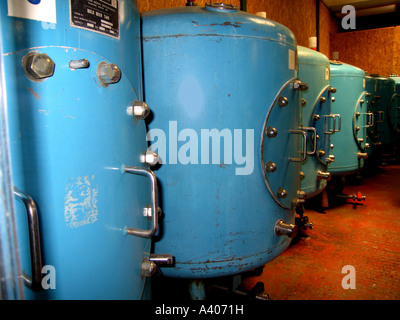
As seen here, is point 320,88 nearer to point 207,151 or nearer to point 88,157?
point 207,151

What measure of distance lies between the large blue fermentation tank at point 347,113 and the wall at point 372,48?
14.5 ft

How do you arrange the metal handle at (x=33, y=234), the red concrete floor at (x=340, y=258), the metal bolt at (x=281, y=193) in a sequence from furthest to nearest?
the red concrete floor at (x=340, y=258) < the metal bolt at (x=281, y=193) < the metal handle at (x=33, y=234)

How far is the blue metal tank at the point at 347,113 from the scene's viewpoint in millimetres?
4547

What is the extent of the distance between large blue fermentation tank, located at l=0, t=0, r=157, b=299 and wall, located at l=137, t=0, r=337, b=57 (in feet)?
5.49

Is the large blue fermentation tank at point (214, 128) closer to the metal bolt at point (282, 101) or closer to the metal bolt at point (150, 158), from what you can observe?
the metal bolt at point (282, 101)

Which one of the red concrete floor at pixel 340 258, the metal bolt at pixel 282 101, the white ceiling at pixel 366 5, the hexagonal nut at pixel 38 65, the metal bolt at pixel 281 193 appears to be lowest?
the red concrete floor at pixel 340 258

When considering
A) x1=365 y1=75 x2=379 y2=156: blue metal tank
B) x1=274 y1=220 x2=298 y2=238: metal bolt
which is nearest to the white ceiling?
x1=365 y1=75 x2=379 y2=156: blue metal tank

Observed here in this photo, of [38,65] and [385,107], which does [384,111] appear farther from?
[38,65]

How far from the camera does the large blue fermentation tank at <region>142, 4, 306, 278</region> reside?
1.61 meters

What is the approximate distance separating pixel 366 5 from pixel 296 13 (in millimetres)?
4228

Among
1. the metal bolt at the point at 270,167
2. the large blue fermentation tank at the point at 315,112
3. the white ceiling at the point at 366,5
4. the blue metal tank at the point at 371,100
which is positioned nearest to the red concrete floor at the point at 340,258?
the large blue fermentation tank at the point at 315,112

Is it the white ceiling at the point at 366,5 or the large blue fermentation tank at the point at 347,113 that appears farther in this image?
the white ceiling at the point at 366,5
